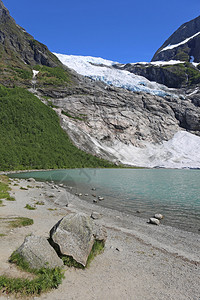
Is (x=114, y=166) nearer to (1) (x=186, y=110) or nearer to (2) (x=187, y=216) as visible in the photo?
(2) (x=187, y=216)

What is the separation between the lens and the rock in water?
554cm

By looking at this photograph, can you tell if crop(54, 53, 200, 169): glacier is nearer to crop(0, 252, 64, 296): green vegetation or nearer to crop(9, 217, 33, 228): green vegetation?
crop(9, 217, 33, 228): green vegetation

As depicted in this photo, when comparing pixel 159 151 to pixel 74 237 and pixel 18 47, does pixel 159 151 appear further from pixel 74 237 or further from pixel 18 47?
pixel 18 47

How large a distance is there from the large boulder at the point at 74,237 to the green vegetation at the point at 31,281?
30.8 inches

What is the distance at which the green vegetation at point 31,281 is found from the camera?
4.58 m

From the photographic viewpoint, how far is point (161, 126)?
139 m

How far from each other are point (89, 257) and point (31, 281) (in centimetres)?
257

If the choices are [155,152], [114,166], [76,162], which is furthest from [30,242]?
[155,152]

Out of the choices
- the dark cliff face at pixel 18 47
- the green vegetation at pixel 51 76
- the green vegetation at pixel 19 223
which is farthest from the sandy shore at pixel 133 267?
the dark cliff face at pixel 18 47

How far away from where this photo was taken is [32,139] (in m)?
79.1

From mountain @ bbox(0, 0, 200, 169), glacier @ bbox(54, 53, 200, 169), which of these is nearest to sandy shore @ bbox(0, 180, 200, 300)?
mountain @ bbox(0, 0, 200, 169)

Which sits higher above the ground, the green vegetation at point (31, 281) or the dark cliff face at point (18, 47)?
the dark cliff face at point (18, 47)

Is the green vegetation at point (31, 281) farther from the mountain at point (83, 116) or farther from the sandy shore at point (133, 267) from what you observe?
the mountain at point (83, 116)

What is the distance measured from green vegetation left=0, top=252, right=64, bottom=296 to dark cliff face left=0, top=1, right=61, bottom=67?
6852 inches
